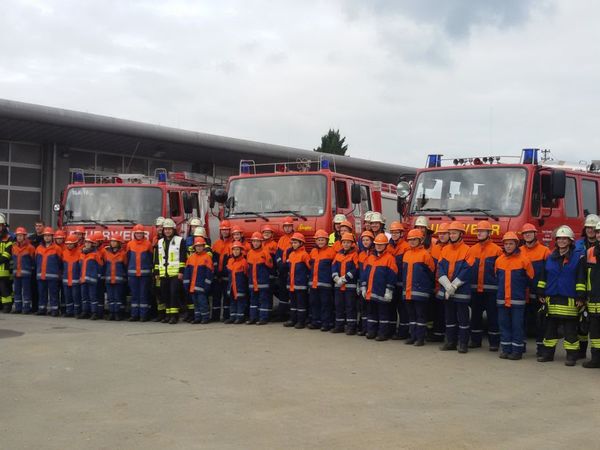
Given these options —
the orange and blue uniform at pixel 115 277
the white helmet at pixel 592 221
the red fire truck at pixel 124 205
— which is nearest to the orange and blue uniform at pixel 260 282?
the orange and blue uniform at pixel 115 277

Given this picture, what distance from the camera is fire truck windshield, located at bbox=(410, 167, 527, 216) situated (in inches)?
393

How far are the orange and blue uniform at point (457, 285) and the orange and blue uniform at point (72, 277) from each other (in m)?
6.52

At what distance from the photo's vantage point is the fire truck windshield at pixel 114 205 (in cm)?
1326

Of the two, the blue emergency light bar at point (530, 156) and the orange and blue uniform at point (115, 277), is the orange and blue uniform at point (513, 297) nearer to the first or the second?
the blue emergency light bar at point (530, 156)

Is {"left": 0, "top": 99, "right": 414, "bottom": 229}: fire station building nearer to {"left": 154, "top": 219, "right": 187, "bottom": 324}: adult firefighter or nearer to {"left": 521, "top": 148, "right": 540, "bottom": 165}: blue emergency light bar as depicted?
{"left": 154, "top": 219, "right": 187, "bottom": 324}: adult firefighter

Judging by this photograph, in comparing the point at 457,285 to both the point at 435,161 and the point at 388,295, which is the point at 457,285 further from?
the point at 435,161

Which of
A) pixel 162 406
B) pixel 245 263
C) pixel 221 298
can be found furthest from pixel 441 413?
pixel 221 298

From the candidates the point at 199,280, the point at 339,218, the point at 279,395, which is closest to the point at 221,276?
the point at 199,280

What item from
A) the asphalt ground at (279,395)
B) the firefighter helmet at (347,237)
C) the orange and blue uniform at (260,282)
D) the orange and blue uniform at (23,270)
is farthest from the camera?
the orange and blue uniform at (23,270)

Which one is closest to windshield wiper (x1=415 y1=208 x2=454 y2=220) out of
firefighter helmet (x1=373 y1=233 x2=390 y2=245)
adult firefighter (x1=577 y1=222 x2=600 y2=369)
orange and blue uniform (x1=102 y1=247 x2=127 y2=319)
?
firefighter helmet (x1=373 y1=233 x2=390 y2=245)

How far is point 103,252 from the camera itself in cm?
1265

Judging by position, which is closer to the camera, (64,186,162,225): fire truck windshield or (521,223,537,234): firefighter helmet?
(521,223,537,234): firefighter helmet

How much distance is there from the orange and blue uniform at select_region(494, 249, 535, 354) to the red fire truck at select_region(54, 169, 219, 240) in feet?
21.4

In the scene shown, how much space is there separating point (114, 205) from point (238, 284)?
10.5 ft
